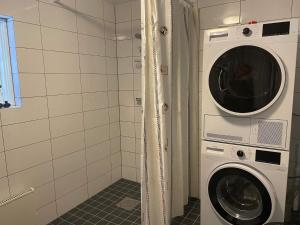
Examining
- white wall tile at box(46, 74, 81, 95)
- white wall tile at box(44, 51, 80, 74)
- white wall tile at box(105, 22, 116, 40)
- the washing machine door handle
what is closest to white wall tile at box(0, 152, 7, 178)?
white wall tile at box(46, 74, 81, 95)

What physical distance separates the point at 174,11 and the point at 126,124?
1465mm

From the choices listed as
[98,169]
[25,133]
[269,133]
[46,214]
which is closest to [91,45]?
[25,133]

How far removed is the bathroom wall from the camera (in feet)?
5.73

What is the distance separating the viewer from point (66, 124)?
84.3 inches

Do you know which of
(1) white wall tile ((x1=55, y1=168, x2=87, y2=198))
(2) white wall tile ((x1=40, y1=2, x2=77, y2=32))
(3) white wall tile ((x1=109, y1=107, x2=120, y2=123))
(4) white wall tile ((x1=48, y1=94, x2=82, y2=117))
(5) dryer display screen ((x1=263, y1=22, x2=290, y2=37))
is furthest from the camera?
(3) white wall tile ((x1=109, y1=107, x2=120, y2=123))

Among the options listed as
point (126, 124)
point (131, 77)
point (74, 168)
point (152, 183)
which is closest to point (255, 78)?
point (152, 183)

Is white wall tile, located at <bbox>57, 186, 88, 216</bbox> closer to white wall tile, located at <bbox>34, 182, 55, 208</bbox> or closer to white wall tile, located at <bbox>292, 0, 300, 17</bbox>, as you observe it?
white wall tile, located at <bbox>34, 182, 55, 208</bbox>

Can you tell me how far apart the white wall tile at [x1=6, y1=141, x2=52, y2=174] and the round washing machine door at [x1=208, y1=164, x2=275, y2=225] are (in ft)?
4.73

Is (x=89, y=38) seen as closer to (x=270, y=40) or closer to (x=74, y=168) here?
(x=74, y=168)

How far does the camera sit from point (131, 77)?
264cm

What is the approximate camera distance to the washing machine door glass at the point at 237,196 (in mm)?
1529

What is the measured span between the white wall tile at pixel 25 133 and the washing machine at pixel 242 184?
54.7 inches

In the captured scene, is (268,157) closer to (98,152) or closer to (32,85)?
(98,152)

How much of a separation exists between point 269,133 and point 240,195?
1.78ft
